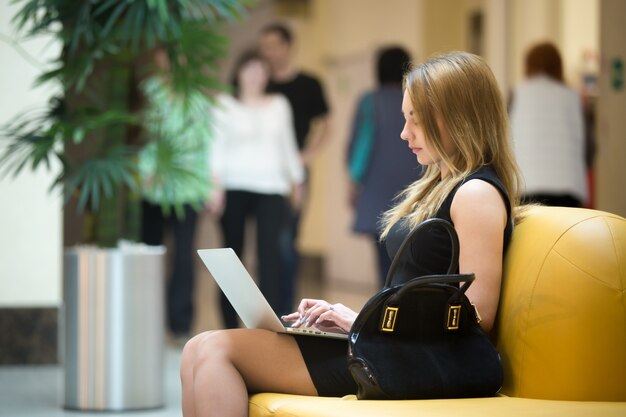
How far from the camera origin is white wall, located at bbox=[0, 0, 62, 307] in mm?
5660

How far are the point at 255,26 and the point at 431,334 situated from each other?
38.5 feet

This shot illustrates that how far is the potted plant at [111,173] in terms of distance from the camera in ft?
14.8

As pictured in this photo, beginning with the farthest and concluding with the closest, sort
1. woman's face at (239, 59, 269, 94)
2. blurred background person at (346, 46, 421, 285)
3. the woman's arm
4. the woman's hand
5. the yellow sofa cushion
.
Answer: woman's face at (239, 59, 269, 94) → blurred background person at (346, 46, 421, 285) → the woman's hand → the woman's arm → the yellow sofa cushion

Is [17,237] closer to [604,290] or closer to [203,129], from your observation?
[203,129]

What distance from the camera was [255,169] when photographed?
6.57 meters

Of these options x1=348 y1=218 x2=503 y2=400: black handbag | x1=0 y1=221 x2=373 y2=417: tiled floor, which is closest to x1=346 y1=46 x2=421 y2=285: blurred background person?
x1=0 y1=221 x2=373 y2=417: tiled floor

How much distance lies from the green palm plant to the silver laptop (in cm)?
199

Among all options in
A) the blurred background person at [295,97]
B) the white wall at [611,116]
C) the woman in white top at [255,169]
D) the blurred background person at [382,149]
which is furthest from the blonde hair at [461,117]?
the blurred background person at [295,97]

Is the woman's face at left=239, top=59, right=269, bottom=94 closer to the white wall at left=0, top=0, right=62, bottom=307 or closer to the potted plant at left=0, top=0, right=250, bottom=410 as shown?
the white wall at left=0, top=0, right=62, bottom=307

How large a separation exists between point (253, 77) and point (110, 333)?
2.66 metres

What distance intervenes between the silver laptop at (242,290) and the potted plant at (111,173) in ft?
6.34

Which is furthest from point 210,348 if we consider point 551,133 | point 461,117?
point 551,133

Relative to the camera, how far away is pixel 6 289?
5676mm

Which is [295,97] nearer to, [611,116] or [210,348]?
[611,116]
